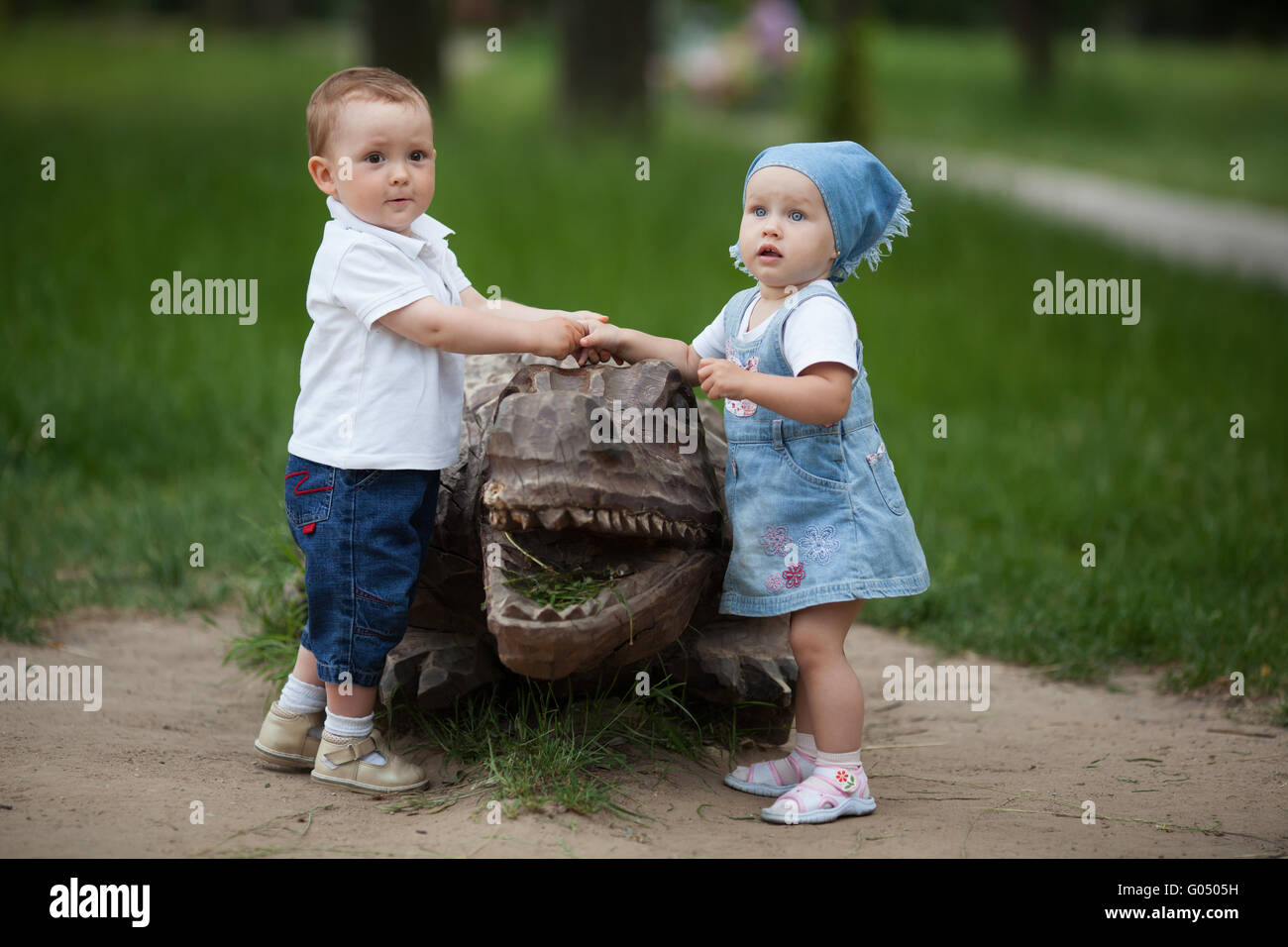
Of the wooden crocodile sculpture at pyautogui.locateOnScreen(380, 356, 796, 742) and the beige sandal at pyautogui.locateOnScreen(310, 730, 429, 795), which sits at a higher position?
the wooden crocodile sculpture at pyautogui.locateOnScreen(380, 356, 796, 742)

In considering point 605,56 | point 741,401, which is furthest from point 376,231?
point 605,56

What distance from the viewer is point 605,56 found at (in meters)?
13.9

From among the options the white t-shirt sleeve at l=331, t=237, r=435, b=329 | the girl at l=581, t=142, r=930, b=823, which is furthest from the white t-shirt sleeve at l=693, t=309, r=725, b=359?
the white t-shirt sleeve at l=331, t=237, r=435, b=329

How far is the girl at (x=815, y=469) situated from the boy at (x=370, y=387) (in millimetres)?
563

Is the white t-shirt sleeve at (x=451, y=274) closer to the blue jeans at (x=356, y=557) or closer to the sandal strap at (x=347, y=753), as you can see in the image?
the blue jeans at (x=356, y=557)

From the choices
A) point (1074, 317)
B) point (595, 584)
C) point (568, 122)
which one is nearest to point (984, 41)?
point (568, 122)

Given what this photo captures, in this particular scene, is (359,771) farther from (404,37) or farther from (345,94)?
(404,37)

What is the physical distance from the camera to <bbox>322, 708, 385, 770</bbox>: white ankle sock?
363cm

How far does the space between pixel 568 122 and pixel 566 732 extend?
37.0ft

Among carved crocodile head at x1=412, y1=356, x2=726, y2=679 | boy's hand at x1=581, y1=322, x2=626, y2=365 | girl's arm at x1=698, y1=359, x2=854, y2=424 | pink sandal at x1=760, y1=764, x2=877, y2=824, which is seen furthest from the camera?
boy's hand at x1=581, y1=322, x2=626, y2=365

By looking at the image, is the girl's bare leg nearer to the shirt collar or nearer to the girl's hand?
the girl's hand

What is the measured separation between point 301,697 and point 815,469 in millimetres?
1645

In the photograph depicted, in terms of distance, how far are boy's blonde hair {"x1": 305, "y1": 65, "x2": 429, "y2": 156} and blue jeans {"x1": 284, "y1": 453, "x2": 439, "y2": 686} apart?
897 mm

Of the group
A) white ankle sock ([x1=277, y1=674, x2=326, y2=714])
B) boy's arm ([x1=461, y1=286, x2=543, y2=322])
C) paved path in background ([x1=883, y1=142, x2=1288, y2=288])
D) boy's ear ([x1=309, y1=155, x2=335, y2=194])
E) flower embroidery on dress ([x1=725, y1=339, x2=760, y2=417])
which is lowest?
white ankle sock ([x1=277, y1=674, x2=326, y2=714])
